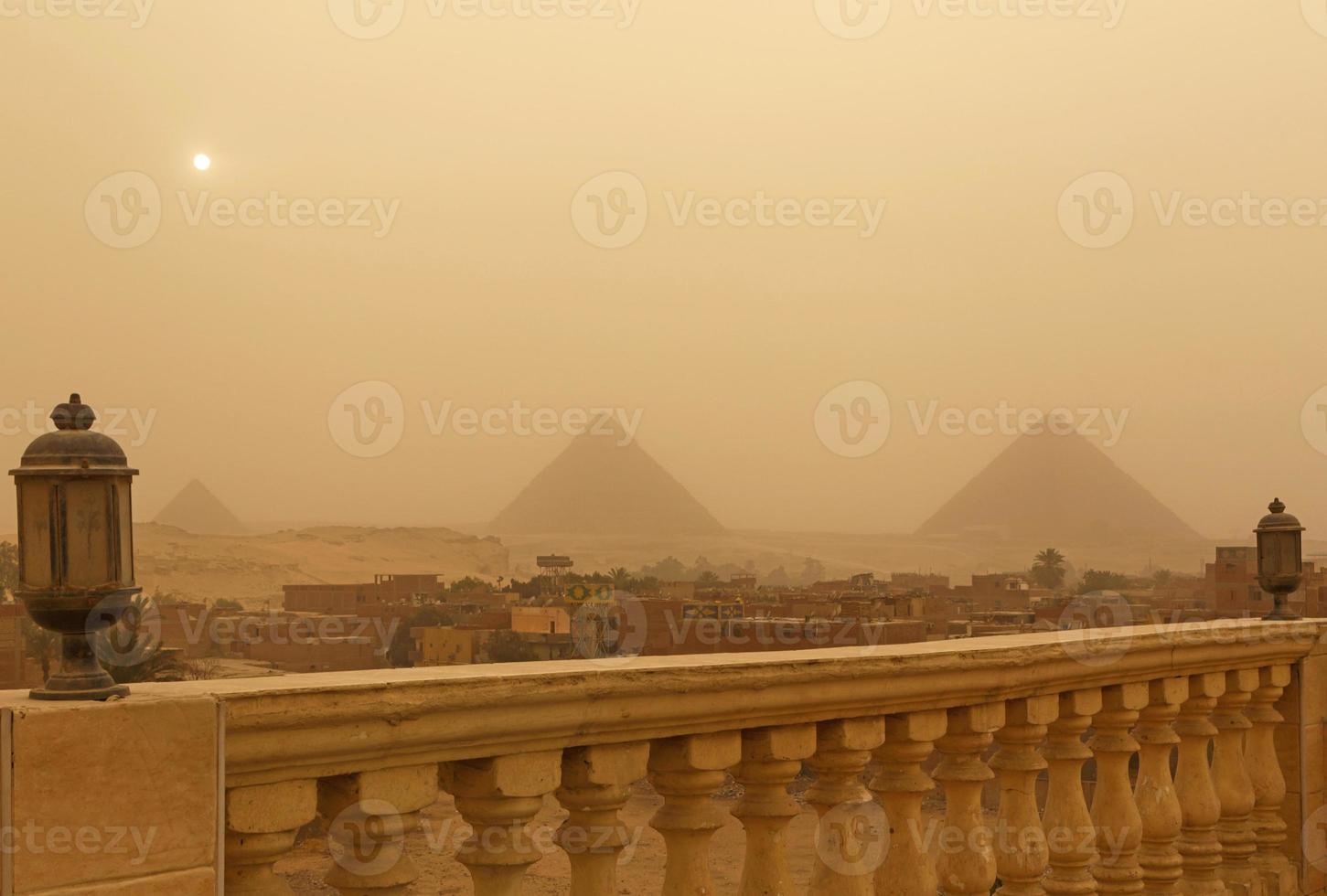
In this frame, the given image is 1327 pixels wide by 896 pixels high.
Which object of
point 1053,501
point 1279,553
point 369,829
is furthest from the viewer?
point 1053,501

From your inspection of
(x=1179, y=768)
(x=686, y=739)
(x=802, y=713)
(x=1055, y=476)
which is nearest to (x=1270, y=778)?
(x=1179, y=768)

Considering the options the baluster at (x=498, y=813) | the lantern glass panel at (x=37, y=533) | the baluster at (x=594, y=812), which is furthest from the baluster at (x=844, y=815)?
the lantern glass panel at (x=37, y=533)

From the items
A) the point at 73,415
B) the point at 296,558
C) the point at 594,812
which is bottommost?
the point at 296,558

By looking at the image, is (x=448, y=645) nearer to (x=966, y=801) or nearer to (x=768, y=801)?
(x=966, y=801)

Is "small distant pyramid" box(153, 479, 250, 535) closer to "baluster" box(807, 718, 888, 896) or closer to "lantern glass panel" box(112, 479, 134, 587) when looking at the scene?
"baluster" box(807, 718, 888, 896)

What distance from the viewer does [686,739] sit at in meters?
2.46

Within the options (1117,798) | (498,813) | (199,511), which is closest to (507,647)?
(1117,798)

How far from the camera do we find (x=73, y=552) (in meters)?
1.71

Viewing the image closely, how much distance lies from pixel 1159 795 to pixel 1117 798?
30cm

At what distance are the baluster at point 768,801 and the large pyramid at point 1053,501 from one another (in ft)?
268

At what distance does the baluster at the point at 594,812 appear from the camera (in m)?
2.28

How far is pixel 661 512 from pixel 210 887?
83873mm

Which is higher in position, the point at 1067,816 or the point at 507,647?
the point at 1067,816

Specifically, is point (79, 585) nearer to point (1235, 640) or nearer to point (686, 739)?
point (686, 739)
